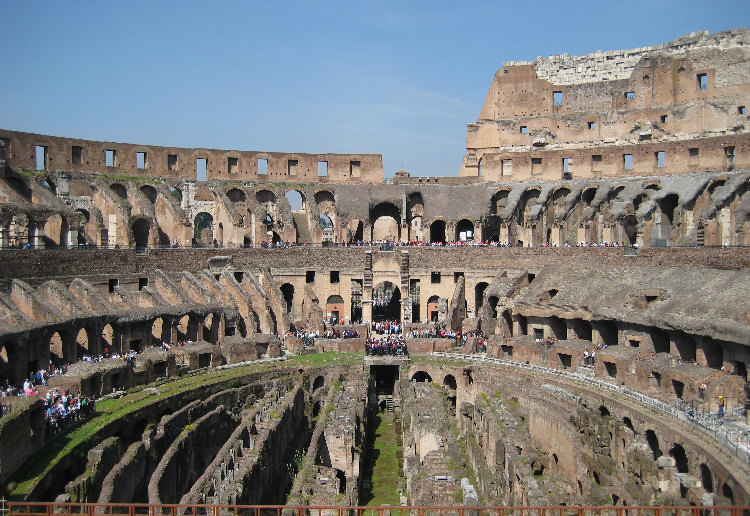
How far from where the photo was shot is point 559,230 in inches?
1975

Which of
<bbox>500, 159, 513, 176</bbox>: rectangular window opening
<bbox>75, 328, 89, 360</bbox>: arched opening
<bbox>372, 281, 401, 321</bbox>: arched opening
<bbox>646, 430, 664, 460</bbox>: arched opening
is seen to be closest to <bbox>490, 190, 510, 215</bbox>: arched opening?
<bbox>500, 159, 513, 176</bbox>: rectangular window opening

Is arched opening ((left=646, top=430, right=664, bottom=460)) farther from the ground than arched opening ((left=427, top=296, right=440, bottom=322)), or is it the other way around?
arched opening ((left=427, top=296, right=440, bottom=322))

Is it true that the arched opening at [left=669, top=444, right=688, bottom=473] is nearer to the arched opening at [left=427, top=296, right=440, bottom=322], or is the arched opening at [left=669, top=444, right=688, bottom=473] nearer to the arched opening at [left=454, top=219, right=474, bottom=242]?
the arched opening at [left=427, top=296, right=440, bottom=322]

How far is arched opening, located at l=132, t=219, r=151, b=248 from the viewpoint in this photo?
159 feet

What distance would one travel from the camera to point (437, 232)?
5581cm

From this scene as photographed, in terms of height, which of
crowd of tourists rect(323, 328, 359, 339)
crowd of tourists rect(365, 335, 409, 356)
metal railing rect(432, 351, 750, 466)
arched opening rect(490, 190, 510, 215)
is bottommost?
metal railing rect(432, 351, 750, 466)

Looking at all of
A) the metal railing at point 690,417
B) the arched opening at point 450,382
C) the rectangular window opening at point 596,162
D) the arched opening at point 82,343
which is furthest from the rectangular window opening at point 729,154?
the arched opening at point 82,343

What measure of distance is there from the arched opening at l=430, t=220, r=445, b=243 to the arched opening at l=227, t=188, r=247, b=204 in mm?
13793

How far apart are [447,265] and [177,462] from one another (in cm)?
2781

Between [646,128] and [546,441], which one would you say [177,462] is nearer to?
[546,441]

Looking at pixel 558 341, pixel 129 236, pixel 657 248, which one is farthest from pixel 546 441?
pixel 129 236

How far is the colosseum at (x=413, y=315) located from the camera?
22.2 meters

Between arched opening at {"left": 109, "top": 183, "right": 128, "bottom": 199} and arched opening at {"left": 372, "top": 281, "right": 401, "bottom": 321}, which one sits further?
arched opening at {"left": 372, "top": 281, "right": 401, "bottom": 321}

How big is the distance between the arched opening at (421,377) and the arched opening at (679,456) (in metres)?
15.7
